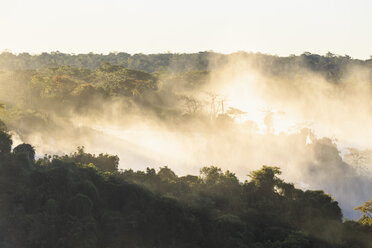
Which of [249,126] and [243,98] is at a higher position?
[243,98]

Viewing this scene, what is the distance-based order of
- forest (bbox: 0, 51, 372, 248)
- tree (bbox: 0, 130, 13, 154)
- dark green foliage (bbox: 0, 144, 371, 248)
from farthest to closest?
tree (bbox: 0, 130, 13, 154) → forest (bbox: 0, 51, 372, 248) → dark green foliage (bbox: 0, 144, 371, 248)

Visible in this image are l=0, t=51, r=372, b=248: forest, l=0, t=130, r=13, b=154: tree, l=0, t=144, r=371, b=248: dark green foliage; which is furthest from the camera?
l=0, t=130, r=13, b=154: tree

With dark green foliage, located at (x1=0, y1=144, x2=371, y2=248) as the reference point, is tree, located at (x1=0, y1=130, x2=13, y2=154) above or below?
above

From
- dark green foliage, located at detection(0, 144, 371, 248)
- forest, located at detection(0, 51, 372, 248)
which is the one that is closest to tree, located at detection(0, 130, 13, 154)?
forest, located at detection(0, 51, 372, 248)

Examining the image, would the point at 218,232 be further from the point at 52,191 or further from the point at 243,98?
the point at 243,98

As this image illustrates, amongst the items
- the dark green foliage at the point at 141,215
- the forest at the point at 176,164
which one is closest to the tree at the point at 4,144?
the forest at the point at 176,164

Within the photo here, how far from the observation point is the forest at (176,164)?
47.4 metres

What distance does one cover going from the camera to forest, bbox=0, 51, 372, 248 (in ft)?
156

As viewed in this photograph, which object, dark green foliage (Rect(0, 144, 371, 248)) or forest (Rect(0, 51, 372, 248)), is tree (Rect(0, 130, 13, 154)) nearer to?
forest (Rect(0, 51, 372, 248))

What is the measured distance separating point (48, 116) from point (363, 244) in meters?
66.6

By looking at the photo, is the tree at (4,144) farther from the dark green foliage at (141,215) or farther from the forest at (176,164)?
the dark green foliage at (141,215)

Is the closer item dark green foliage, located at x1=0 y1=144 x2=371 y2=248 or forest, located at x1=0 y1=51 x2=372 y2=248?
dark green foliage, located at x1=0 y1=144 x2=371 y2=248

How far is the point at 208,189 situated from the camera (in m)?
56.3

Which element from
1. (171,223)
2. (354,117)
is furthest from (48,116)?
(354,117)
